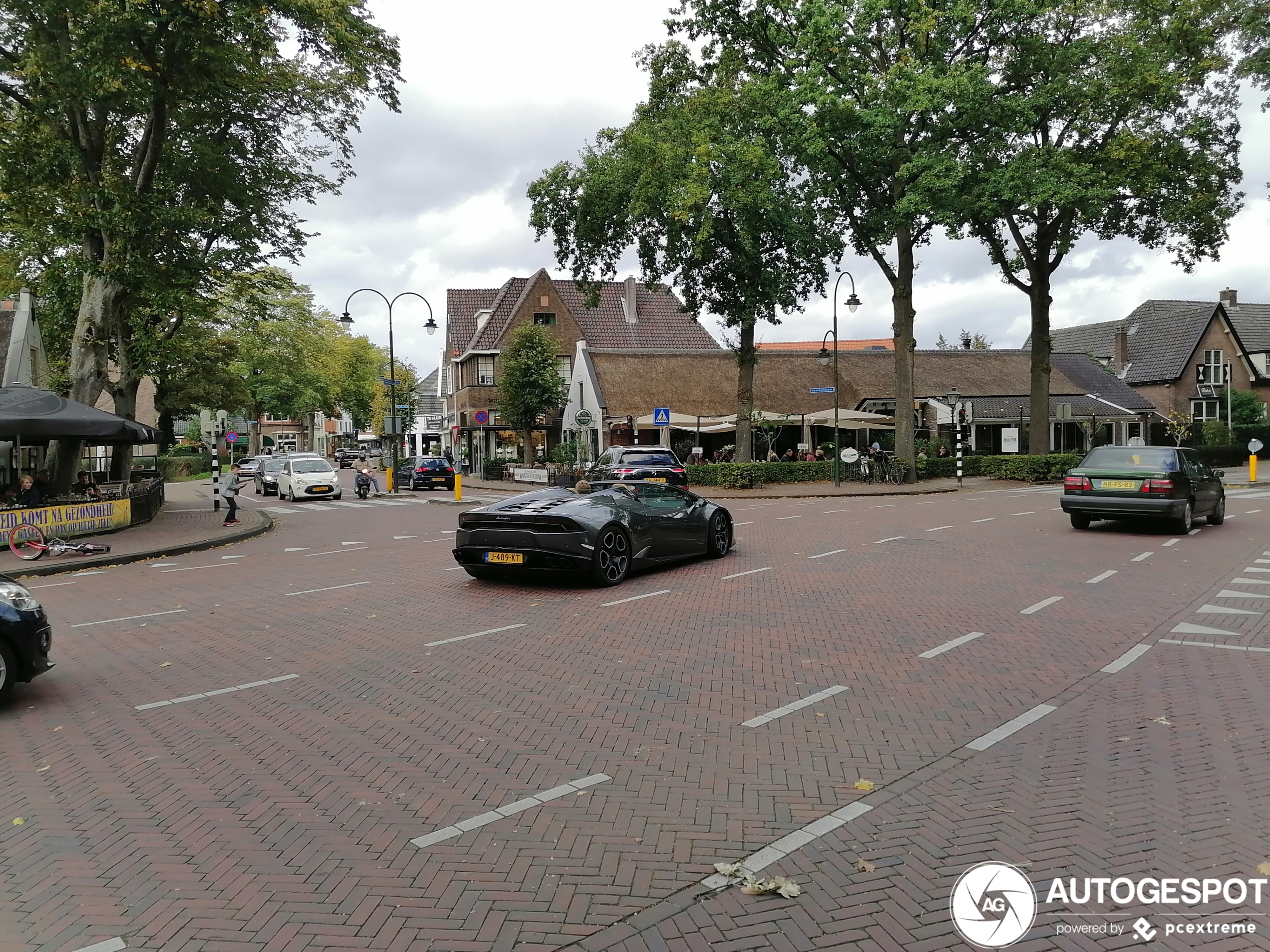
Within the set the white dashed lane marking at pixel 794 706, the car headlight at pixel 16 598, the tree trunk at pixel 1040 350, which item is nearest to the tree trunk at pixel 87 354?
the car headlight at pixel 16 598

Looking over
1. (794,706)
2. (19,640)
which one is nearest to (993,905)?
(794,706)

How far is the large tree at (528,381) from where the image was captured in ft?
148

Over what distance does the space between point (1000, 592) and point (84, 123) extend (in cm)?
Result: 2175

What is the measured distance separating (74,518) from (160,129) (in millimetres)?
8994

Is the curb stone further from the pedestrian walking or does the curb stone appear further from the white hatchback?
the white hatchback

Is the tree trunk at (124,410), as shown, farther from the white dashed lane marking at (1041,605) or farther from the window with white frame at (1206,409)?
the window with white frame at (1206,409)

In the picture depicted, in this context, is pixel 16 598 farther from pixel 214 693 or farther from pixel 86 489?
pixel 86 489

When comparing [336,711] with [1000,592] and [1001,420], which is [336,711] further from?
[1001,420]

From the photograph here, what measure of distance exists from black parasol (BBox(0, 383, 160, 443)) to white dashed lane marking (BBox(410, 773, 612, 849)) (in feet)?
55.3

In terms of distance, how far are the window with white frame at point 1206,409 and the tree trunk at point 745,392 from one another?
119ft

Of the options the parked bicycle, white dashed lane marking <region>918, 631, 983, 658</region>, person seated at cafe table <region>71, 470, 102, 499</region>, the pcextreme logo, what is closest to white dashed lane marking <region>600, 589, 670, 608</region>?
white dashed lane marking <region>918, 631, 983, 658</region>

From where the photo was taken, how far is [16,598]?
→ 619 cm

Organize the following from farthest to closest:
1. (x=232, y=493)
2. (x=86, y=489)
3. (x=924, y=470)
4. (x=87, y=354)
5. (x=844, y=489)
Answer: (x=924, y=470), (x=844, y=489), (x=86, y=489), (x=232, y=493), (x=87, y=354)

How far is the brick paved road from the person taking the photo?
3.41 m
